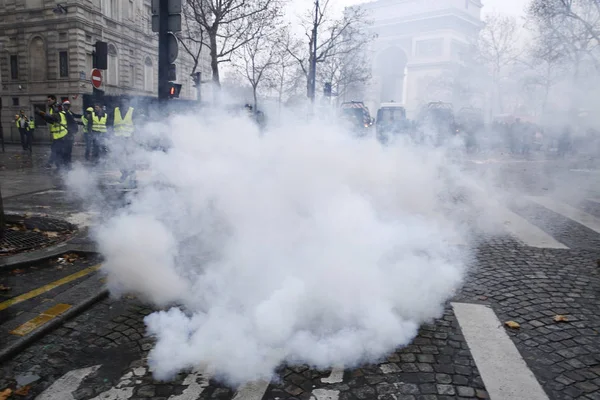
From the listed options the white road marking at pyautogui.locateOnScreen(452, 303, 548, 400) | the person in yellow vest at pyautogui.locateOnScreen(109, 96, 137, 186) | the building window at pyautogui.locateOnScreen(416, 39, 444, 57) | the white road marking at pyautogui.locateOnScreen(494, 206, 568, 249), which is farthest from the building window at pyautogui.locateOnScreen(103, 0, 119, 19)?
the building window at pyautogui.locateOnScreen(416, 39, 444, 57)

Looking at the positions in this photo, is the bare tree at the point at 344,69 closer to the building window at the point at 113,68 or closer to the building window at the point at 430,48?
the building window at the point at 430,48

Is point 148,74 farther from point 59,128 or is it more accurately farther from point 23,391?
point 23,391

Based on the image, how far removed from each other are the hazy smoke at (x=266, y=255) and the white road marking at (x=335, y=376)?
83 mm

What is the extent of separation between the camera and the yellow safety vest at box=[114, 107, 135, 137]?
729 cm

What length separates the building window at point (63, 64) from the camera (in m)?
24.5

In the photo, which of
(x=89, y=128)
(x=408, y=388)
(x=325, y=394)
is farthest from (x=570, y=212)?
(x=89, y=128)

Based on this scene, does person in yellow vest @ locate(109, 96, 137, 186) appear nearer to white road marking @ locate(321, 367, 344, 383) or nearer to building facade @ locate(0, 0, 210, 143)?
white road marking @ locate(321, 367, 344, 383)

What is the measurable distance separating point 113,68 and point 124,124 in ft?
64.3

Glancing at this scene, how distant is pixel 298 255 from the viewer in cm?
338

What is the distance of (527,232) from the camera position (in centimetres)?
598

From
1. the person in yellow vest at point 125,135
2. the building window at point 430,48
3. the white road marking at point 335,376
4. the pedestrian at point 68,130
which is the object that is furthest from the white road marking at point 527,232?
the building window at point 430,48

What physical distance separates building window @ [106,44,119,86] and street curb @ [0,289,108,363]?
23.5 meters

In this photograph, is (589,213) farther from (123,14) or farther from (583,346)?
(123,14)

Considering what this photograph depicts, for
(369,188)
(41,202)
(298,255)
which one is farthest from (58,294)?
(41,202)
